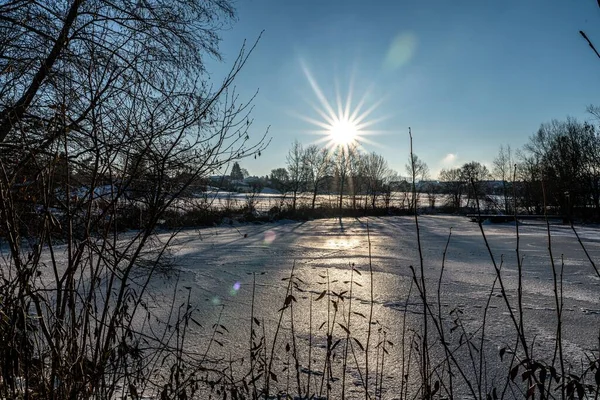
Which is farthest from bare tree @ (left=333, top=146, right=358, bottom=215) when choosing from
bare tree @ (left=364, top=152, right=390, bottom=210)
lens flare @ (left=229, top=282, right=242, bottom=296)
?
lens flare @ (left=229, top=282, right=242, bottom=296)

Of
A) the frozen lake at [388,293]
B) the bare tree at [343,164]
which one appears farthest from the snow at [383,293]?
the bare tree at [343,164]

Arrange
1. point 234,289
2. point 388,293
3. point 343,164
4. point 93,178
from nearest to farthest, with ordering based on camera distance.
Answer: point 93,178, point 388,293, point 234,289, point 343,164

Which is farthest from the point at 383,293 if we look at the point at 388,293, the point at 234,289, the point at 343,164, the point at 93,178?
the point at 343,164

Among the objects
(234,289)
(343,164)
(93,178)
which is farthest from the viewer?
(343,164)

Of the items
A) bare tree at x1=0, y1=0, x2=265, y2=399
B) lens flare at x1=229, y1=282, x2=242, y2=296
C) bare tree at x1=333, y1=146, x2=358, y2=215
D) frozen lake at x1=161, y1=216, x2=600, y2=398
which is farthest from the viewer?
bare tree at x1=333, y1=146, x2=358, y2=215

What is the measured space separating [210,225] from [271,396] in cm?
1426

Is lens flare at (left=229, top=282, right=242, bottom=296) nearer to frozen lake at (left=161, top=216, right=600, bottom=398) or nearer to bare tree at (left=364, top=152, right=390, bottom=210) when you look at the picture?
frozen lake at (left=161, top=216, right=600, bottom=398)

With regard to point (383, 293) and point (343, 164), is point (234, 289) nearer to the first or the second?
point (383, 293)

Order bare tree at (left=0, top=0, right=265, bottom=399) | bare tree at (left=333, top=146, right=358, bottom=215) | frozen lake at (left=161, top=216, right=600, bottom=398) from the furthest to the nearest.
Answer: bare tree at (left=333, top=146, right=358, bottom=215) → frozen lake at (left=161, top=216, right=600, bottom=398) → bare tree at (left=0, top=0, right=265, bottom=399)

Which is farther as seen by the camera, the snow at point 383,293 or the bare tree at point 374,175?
the bare tree at point 374,175

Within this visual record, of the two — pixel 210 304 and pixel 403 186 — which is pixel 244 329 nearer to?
pixel 210 304

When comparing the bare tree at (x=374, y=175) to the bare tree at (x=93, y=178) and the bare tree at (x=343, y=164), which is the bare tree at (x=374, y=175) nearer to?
the bare tree at (x=343, y=164)

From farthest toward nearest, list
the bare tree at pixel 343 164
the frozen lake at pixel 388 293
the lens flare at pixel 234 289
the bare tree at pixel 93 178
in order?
the bare tree at pixel 343 164 < the lens flare at pixel 234 289 < the frozen lake at pixel 388 293 < the bare tree at pixel 93 178

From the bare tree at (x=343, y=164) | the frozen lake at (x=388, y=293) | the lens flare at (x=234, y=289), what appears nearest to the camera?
the frozen lake at (x=388, y=293)
